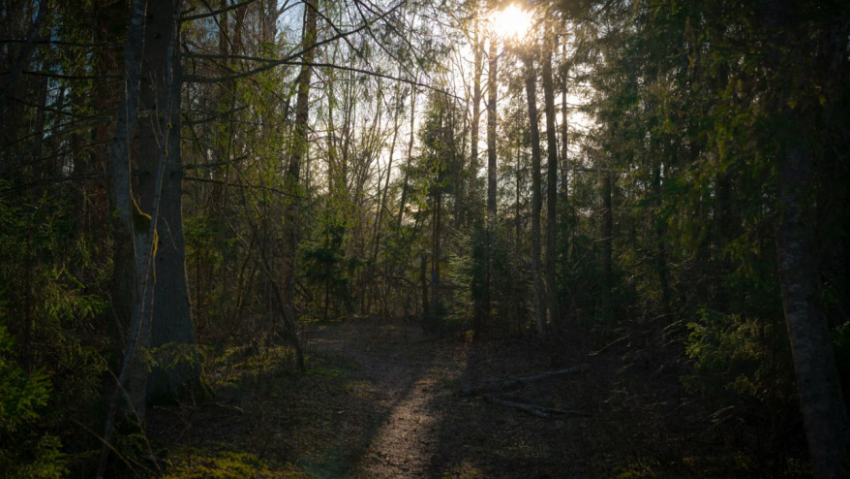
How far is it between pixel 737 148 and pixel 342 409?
655cm

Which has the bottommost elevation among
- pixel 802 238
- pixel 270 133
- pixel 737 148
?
pixel 802 238

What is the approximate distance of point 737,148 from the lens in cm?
470

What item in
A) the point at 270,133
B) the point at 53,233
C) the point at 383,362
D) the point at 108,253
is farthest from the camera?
the point at 383,362

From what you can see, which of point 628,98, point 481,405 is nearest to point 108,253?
point 481,405

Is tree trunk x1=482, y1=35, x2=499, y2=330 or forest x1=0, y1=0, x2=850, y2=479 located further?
tree trunk x1=482, y1=35, x2=499, y2=330

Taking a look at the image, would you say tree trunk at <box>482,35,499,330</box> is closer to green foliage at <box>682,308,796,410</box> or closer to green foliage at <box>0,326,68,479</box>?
green foliage at <box>682,308,796,410</box>

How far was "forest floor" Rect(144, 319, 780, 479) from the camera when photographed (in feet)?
18.1

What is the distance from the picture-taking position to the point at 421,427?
26.8 feet

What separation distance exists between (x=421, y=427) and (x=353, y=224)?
11.3 ft

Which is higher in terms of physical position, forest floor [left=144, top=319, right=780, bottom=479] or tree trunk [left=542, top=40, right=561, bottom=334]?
tree trunk [left=542, top=40, right=561, bottom=334]

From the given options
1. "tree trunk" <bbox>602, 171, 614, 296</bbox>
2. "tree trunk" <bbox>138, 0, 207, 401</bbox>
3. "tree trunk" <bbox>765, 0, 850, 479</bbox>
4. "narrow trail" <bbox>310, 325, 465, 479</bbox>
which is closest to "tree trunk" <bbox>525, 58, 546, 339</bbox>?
"tree trunk" <bbox>602, 171, 614, 296</bbox>

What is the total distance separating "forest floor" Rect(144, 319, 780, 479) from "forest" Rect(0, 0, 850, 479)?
0.05 meters

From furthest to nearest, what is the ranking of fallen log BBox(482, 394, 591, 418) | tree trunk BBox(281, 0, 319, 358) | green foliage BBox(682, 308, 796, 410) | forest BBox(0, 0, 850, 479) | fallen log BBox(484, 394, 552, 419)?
fallen log BBox(484, 394, 552, 419), fallen log BBox(482, 394, 591, 418), tree trunk BBox(281, 0, 319, 358), green foliage BBox(682, 308, 796, 410), forest BBox(0, 0, 850, 479)

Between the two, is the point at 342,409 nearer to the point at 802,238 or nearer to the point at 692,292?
the point at 692,292
